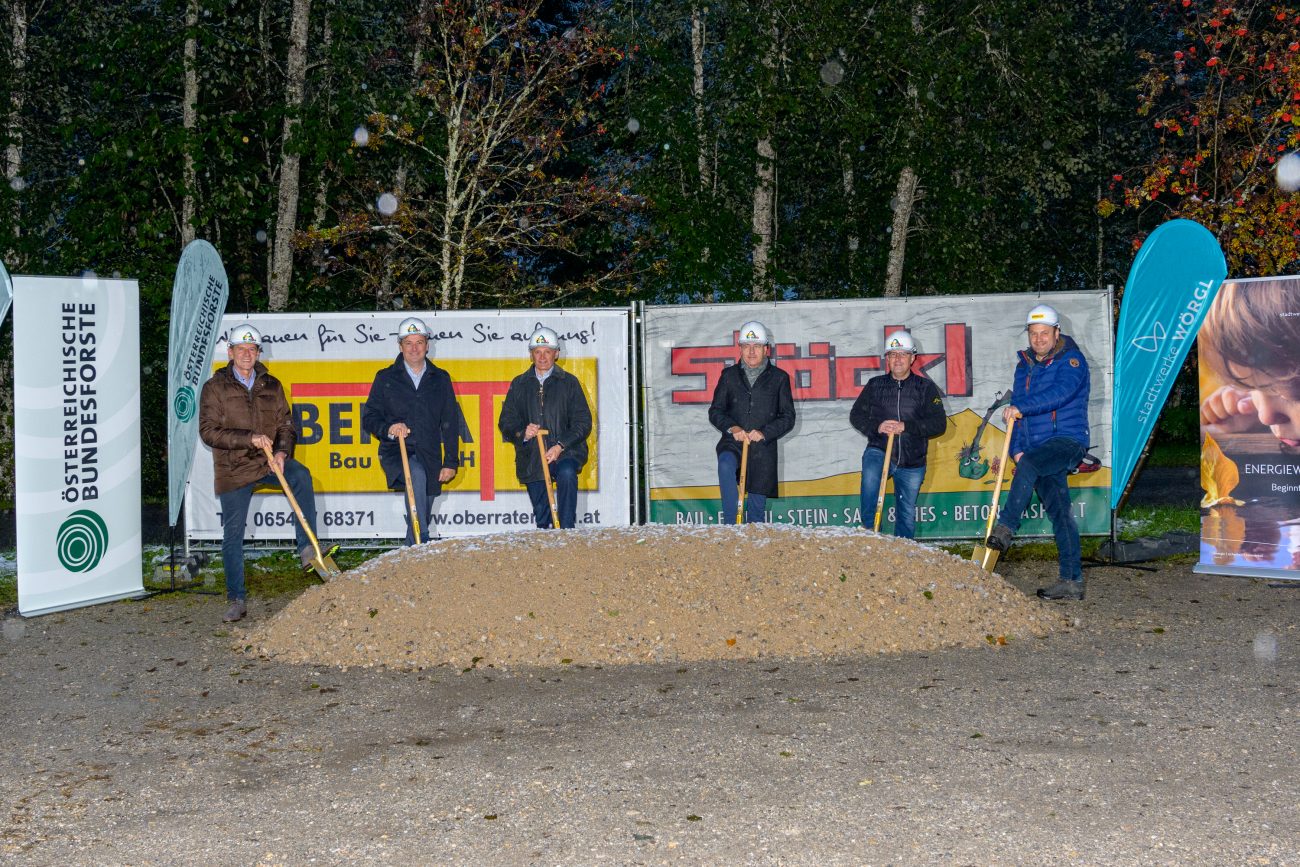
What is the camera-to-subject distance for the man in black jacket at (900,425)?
34.6 ft

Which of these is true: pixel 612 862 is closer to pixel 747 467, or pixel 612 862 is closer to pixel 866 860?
pixel 866 860

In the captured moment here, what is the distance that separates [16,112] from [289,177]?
421cm

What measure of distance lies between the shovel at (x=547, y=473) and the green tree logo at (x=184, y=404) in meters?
2.66

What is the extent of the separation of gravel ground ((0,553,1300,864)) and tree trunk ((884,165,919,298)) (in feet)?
41.2

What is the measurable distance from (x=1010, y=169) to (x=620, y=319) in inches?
400

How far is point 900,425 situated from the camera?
10469 millimetres

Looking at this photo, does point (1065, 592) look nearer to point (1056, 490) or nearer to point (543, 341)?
point (1056, 490)

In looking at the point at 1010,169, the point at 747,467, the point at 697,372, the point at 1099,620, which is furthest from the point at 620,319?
the point at 1010,169

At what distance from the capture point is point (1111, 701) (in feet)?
21.4

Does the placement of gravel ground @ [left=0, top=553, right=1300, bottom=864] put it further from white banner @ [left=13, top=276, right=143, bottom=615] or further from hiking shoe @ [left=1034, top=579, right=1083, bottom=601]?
white banner @ [left=13, top=276, right=143, bottom=615]

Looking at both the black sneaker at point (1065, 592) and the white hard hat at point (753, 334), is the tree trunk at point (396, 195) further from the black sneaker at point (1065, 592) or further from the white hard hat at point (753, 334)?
the black sneaker at point (1065, 592)

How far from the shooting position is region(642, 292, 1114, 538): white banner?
1140 cm

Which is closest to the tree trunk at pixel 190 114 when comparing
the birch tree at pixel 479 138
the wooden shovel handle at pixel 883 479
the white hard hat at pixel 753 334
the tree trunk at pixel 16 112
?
the birch tree at pixel 479 138

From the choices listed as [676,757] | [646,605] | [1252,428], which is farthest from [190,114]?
[676,757]
